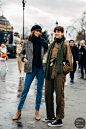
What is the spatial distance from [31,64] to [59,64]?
69 centimetres

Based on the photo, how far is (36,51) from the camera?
4684mm

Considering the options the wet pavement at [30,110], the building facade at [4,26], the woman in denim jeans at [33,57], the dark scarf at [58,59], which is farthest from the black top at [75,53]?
the building facade at [4,26]

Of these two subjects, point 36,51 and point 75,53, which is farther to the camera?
point 75,53

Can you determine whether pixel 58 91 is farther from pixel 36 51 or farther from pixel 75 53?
Answer: pixel 75 53

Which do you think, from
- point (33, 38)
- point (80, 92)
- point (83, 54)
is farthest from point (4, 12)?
point (33, 38)

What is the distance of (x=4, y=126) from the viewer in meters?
4.19

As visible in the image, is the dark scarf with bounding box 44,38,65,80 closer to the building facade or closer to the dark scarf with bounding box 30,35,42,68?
the dark scarf with bounding box 30,35,42,68

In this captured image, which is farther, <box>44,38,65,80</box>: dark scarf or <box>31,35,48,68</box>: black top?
<box>31,35,48,68</box>: black top

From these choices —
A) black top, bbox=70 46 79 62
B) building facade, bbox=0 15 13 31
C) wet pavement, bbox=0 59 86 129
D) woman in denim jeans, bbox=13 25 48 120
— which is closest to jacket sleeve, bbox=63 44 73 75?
woman in denim jeans, bbox=13 25 48 120

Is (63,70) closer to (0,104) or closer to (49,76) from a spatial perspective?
(49,76)

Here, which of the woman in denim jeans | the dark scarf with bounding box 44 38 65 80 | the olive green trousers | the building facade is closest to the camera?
the dark scarf with bounding box 44 38 65 80

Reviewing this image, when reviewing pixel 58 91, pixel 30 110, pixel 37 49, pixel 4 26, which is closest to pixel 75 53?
pixel 30 110

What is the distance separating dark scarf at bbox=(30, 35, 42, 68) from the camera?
4672 millimetres

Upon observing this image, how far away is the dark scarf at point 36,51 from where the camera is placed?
467 centimetres
